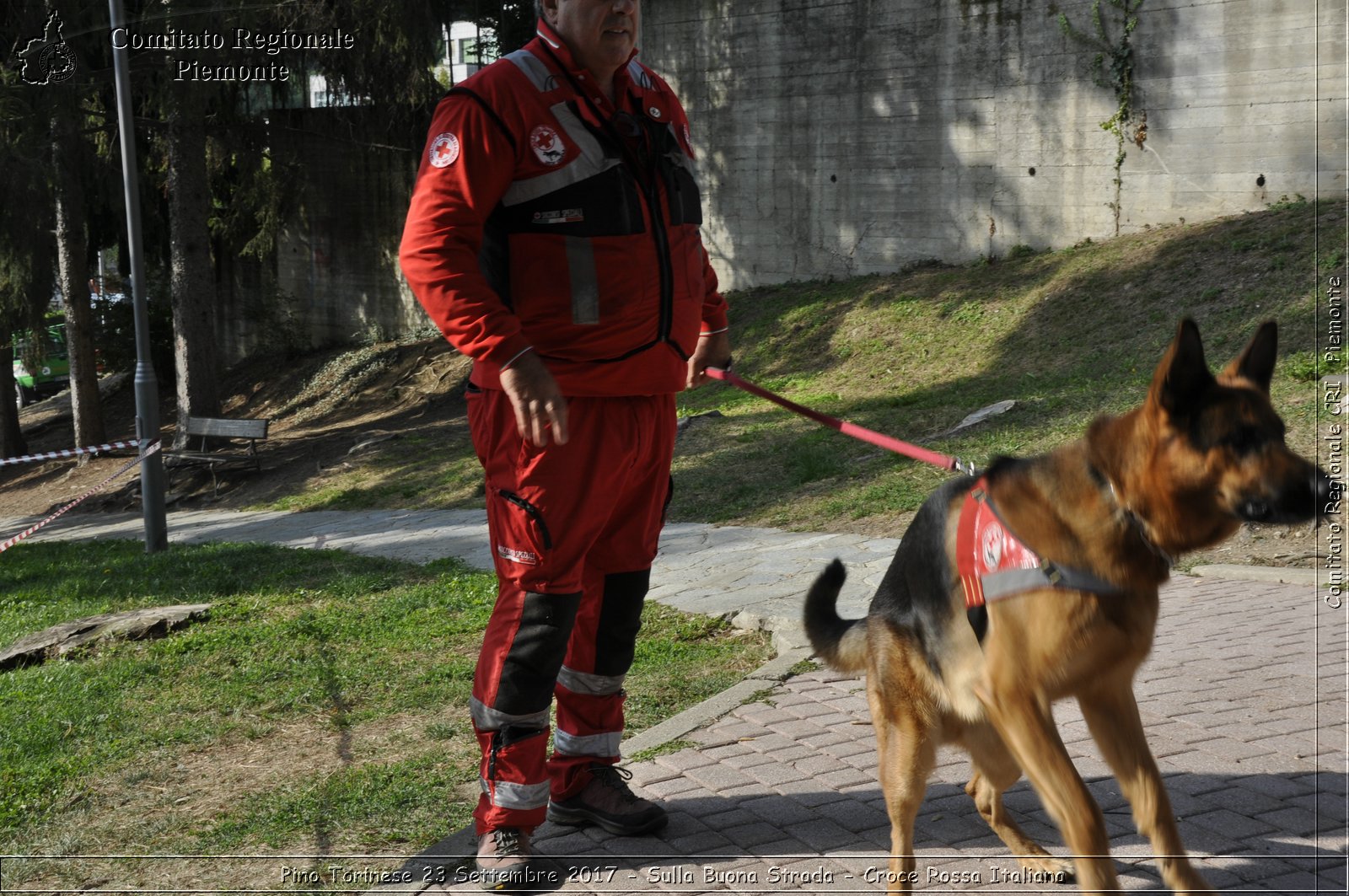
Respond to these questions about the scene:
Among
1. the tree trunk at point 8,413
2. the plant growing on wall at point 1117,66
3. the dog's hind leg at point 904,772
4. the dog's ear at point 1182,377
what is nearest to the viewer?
the dog's ear at point 1182,377

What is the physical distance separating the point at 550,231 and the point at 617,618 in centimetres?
128

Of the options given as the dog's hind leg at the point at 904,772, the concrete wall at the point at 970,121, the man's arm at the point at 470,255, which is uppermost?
the concrete wall at the point at 970,121

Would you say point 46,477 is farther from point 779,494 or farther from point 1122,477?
point 1122,477

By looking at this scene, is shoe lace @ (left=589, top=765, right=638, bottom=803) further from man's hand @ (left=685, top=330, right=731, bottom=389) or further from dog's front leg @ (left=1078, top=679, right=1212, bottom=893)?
dog's front leg @ (left=1078, top=679, right=1212, bottom=893)

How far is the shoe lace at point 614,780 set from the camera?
12.4ft

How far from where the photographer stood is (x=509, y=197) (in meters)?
3.40

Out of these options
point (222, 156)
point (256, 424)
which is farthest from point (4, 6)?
point (256, 424)

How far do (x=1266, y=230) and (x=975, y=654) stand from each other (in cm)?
1202

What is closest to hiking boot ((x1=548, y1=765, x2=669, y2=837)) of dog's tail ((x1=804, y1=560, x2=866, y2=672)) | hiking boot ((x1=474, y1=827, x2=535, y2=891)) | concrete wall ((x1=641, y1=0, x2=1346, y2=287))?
hiking boot ((x1=474, y1=827, x2=535, y2=891))

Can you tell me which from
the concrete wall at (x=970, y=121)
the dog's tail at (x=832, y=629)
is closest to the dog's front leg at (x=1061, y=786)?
the dog's tail at (x=832, y=629)

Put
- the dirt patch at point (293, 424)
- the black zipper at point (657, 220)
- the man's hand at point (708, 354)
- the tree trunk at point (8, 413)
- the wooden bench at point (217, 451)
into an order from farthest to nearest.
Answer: the tree trunk at point (8, 413), the dirt patch at point (293, 424), the wooden bench at point (217, 451), the man's hand at point (708, 354), the black zipper at point (657, 220)

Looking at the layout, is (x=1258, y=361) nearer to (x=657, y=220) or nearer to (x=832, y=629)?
(x=832, y=629)

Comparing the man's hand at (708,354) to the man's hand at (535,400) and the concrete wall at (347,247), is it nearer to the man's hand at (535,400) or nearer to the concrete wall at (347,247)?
the man's hand at (535,400)

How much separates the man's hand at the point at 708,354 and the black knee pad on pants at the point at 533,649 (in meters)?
1.08
